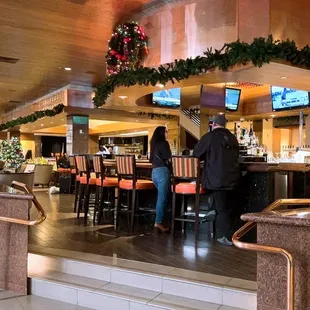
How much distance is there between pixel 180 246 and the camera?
179 inches

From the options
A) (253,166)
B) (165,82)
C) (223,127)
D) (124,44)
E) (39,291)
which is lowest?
(39,291)

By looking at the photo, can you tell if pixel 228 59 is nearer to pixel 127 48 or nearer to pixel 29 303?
pixel 127 48

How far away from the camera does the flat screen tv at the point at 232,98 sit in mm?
9875

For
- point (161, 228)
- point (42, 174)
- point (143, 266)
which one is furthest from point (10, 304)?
point (42, 174)

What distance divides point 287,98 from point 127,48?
5.05 m

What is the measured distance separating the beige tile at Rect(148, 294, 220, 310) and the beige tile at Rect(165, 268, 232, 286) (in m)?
0.18

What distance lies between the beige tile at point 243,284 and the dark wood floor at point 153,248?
123 millimetres

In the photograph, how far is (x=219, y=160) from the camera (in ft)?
15.1

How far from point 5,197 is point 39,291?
1.00 m

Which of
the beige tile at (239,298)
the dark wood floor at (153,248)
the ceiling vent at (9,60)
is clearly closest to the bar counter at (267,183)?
the dark wood floor at (153,248)

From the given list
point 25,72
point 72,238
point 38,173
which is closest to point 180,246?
point 72,238

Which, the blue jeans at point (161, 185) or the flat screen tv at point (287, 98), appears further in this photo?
the flat screen tv at point (287, 98)

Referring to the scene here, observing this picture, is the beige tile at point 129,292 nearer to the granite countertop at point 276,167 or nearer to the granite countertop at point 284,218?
the granite countertop at point 284,218

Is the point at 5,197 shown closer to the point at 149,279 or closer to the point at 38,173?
the point at 149,279
